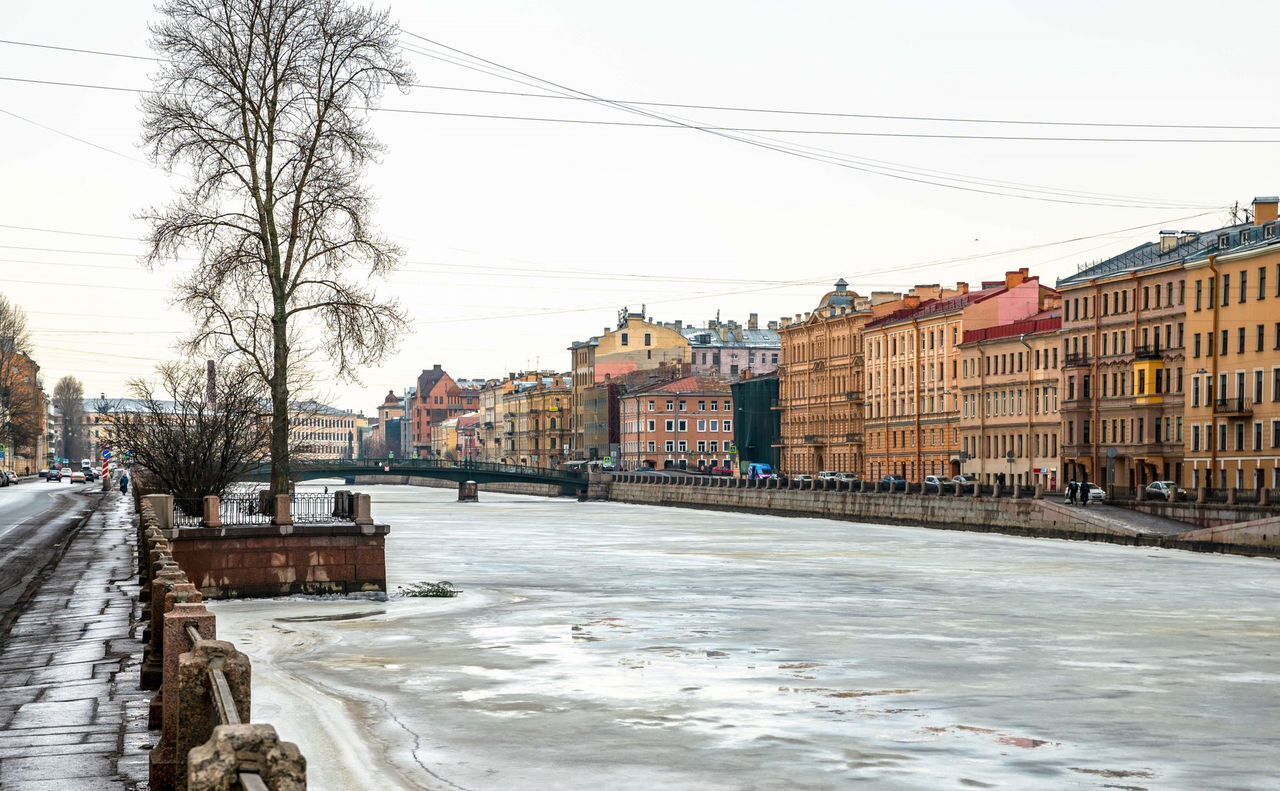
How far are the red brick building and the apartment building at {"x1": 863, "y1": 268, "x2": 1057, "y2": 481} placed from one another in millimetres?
44172

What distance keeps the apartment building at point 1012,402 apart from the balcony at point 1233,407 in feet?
60.3

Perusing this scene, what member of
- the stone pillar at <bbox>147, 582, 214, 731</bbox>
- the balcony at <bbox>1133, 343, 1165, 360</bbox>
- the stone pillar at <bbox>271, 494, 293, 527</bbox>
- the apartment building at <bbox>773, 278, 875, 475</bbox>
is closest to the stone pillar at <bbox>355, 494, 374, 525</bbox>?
the stone pillar at <bbox>271, 494, 293, 527</bbox>

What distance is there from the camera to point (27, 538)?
50719 mm

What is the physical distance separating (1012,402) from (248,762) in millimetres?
102414

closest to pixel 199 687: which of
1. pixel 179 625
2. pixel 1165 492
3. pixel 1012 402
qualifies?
pixel 179 625

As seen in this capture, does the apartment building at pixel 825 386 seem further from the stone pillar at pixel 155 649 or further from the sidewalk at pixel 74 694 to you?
the stone pillar at pixel 155 649

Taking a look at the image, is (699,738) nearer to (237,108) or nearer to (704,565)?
(237,108)

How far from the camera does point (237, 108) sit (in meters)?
43.8

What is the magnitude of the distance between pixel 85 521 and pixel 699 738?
48.4 metres

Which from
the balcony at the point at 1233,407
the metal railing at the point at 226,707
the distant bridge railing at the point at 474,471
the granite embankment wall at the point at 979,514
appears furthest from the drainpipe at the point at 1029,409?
the metal railing at the point at 226,707

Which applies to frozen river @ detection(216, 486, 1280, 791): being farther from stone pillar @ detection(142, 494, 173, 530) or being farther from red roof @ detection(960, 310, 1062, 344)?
red roof @ detection(960, 310, 1062, 344)

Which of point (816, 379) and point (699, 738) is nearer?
point (699, 738)

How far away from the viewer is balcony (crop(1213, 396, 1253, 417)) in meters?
78.9

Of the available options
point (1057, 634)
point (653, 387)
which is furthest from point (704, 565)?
point (653, 387)
